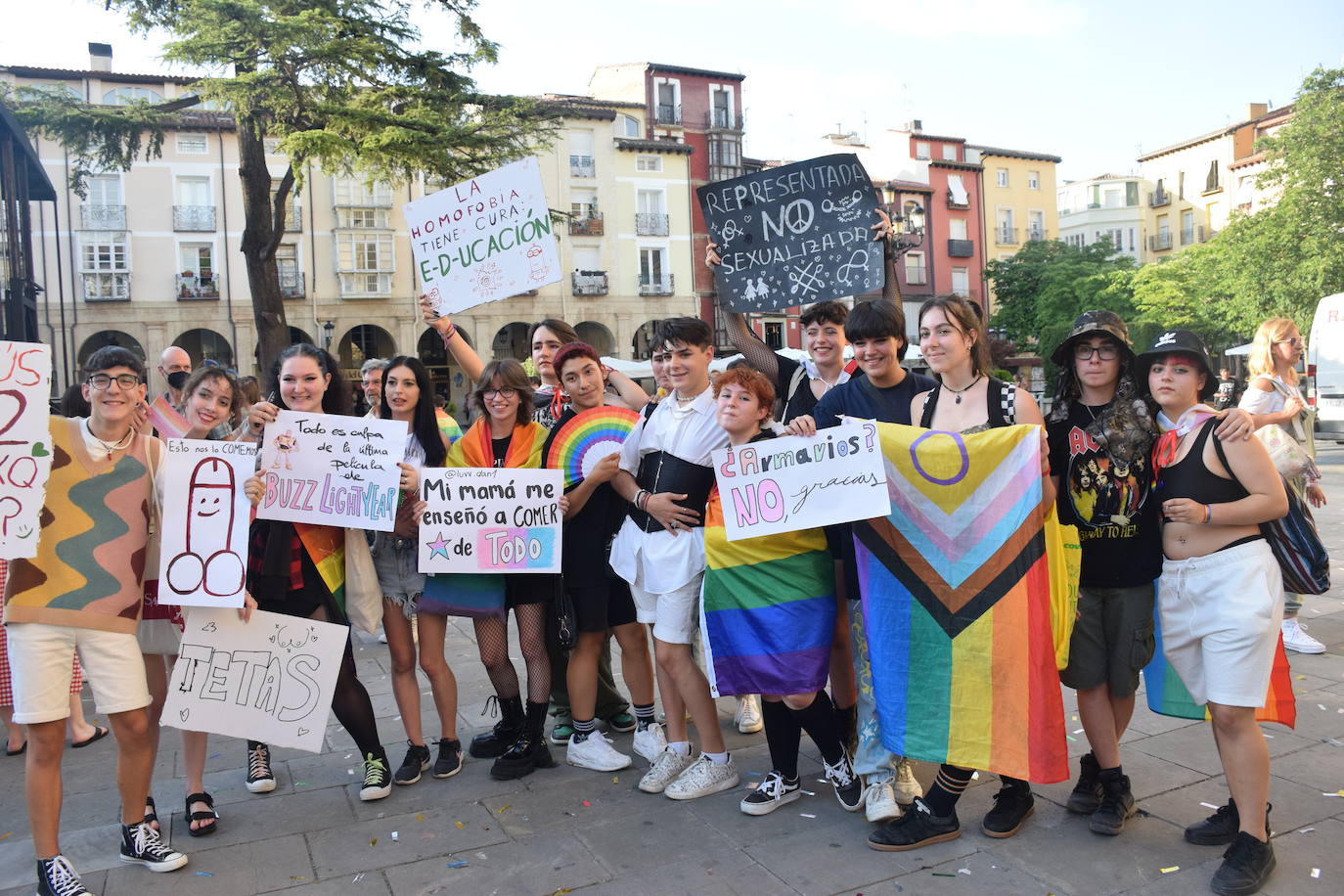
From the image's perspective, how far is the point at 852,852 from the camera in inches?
141

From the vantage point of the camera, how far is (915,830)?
360cm

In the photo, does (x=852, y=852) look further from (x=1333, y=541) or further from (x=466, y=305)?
(x=1333, y=541)

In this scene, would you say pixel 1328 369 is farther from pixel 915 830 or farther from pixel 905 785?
pixel 915 830

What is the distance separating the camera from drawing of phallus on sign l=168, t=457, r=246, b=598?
377cm

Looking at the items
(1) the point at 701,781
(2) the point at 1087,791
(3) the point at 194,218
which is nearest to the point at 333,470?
(1) the point at 701,781

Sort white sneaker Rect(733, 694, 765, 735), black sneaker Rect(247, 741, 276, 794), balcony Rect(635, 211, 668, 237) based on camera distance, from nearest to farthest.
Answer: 1. black sneaker Rect(247, 741, 276, 794)
2. white sneaker Rect(733, 694, 765, 735)
3. balcony Rect(635, 211, 668, 237)

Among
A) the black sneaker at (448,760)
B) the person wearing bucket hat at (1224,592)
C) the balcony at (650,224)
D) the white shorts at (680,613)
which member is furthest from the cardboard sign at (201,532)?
the balcony at (650,224)

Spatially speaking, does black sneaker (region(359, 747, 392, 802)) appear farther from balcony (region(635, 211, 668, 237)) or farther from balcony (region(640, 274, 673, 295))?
balcony (region(635, 211, 668, 237))

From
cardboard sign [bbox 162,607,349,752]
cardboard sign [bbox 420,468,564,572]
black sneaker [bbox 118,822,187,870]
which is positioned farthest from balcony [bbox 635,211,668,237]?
black sneaker [bbox 118,822,187,870]

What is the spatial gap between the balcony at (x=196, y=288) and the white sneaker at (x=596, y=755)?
118ft

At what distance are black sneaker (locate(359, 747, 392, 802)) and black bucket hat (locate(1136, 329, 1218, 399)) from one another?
11.6 ft

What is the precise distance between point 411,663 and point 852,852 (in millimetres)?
2134

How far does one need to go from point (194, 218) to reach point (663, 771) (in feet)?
125

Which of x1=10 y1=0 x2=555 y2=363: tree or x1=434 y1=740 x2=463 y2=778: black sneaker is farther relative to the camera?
x1=10 y1=0 x2=555 y2=363: tree
